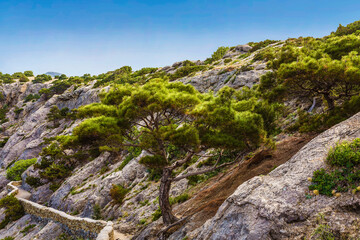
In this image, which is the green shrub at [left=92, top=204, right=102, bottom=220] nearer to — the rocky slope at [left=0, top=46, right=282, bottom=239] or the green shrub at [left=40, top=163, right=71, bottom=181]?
the rocky slope at [left=0, top=46, right=282, bottom=239]

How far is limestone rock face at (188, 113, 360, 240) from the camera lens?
552 cm

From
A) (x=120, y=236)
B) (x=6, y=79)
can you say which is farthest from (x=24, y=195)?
(x=6, y=79)

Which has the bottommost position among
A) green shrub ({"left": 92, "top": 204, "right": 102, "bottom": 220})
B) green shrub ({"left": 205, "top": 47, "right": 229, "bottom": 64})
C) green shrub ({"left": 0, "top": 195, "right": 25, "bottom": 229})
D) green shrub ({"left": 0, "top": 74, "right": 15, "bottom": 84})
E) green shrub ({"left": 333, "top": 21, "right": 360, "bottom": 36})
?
green shrub ({"left": 0, "top": 195, "right": 25, "bottom": 229})

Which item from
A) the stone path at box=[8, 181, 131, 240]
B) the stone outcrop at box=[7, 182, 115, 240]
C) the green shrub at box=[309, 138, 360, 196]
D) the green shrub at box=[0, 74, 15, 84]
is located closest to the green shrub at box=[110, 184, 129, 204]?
the stone outcrop at box=[7, 182, 115, 240]

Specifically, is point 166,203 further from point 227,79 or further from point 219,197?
point 227,79

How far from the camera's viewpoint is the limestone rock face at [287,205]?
5.52m

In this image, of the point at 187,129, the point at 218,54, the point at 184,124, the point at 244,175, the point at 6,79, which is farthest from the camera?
the point at 6,79

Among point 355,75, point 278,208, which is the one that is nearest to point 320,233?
point 278,208

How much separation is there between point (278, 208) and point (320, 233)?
1.17 meters

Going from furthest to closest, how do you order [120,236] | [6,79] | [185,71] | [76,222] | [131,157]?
1. [6,79]
2. [185,71]
3. [131,157]
4. [76,222]
5. [120,236]

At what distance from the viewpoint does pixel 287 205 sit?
6.12 m

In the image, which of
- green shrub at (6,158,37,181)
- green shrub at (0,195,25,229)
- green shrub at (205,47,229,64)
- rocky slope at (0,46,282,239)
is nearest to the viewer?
rocky slope at (0,46,282,239)

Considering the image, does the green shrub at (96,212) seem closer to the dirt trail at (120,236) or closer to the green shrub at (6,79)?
the dirt trail at (120,236)

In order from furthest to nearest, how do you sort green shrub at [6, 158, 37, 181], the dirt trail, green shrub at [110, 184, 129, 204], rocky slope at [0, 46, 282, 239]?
green shrub at [6, 158, 37, 181]
green shrub at [110, 184, 129, 204]
rocky slope at [0, 46, 282, 239]
the dirt trail
